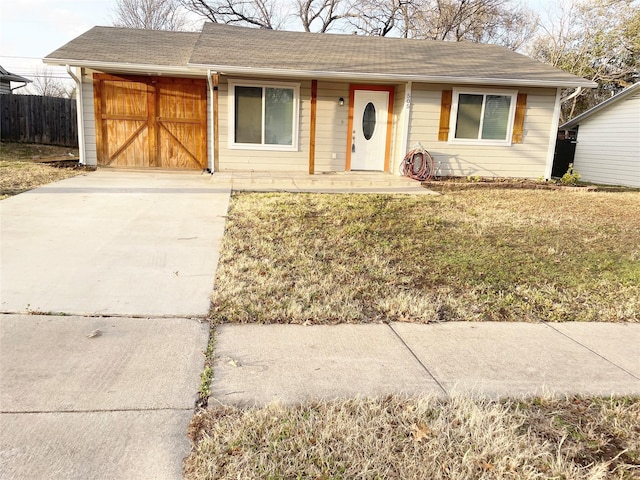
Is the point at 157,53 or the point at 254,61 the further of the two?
the point at 157,53

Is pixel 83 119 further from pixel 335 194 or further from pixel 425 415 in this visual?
pixel 425 415

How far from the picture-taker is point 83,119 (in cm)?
1168

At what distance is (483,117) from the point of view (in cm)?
1162

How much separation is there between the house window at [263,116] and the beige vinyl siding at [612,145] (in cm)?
1064

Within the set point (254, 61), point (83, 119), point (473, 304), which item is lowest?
point (473, 304)

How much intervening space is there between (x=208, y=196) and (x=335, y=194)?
97.8 inches

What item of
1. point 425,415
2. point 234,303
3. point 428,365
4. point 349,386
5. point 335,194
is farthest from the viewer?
point 335,194

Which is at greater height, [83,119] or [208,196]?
[83,119]

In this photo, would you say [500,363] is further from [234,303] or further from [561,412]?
[234,303]

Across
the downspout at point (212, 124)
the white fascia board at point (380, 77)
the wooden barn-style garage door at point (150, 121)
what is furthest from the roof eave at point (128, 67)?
the white fascia board at point (380, 77)

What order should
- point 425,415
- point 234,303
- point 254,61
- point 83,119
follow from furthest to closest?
1. point 83,119
2. point 254,61
3. point 234,303
4. point 425,415

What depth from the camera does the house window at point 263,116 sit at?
1133 centimetres

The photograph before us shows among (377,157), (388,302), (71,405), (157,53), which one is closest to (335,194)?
(377,157)

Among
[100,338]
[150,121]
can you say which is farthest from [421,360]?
[150,121]
